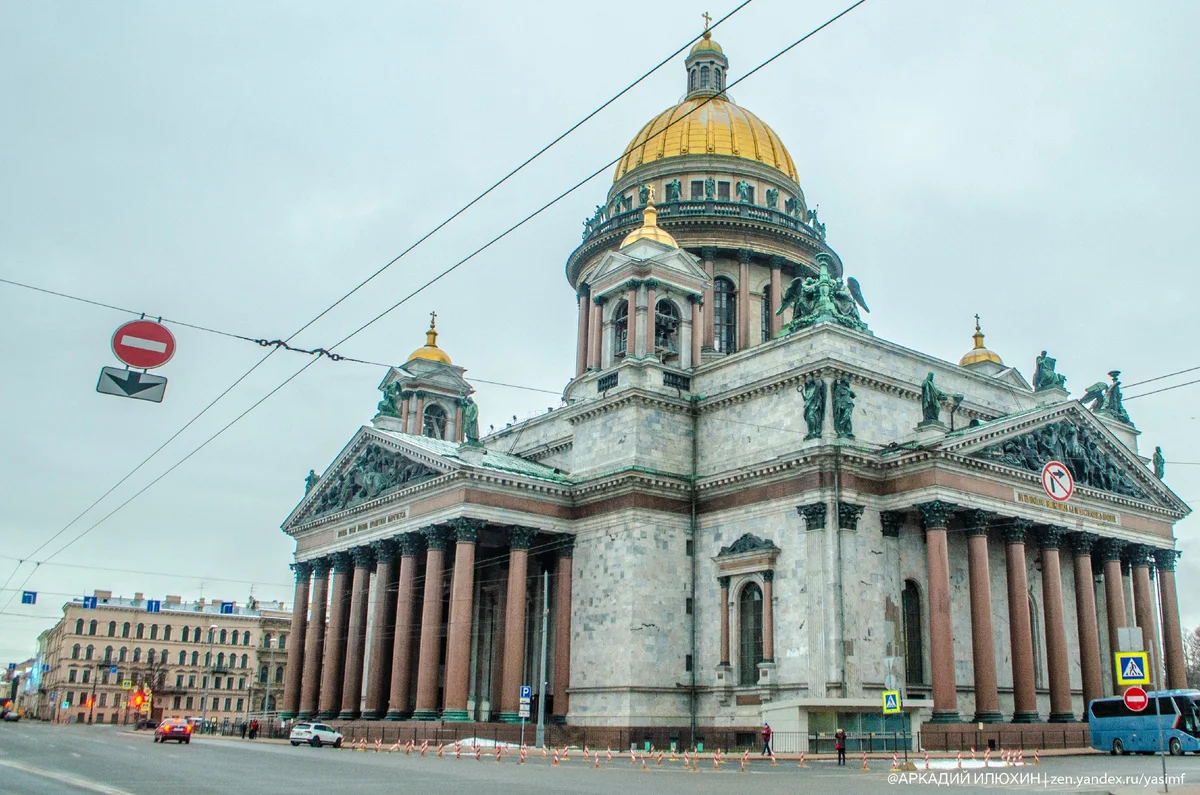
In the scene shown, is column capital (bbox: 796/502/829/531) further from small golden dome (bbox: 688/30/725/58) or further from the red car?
small golden dome (bbox: 688/30/725/58)

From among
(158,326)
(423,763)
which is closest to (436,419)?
(423,763)

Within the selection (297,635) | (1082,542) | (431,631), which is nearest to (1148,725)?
(1082,542)

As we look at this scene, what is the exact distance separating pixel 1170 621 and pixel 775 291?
25.9 metres

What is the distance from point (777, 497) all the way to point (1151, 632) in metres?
18.6

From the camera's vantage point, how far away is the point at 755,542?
46.0 metres

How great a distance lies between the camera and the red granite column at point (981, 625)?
42.5 m

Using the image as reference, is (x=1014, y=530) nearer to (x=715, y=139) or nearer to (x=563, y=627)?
(x=563, y=627)

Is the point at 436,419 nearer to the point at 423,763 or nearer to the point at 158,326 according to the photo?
the point at 423,763

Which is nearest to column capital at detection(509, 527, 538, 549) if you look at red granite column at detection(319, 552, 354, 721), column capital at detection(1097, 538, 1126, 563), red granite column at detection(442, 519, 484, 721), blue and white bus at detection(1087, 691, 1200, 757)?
red granite column at detection(442, 519, 484, 721)

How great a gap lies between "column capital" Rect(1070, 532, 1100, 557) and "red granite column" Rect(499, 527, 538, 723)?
2249cm

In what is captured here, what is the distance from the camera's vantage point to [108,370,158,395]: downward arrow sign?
2180 cm

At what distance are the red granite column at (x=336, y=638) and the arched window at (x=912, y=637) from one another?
1059 inches

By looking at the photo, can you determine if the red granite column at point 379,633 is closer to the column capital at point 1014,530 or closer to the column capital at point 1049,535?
the column capital at point 1014,530

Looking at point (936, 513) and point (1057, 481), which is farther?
point (1057, 481)
